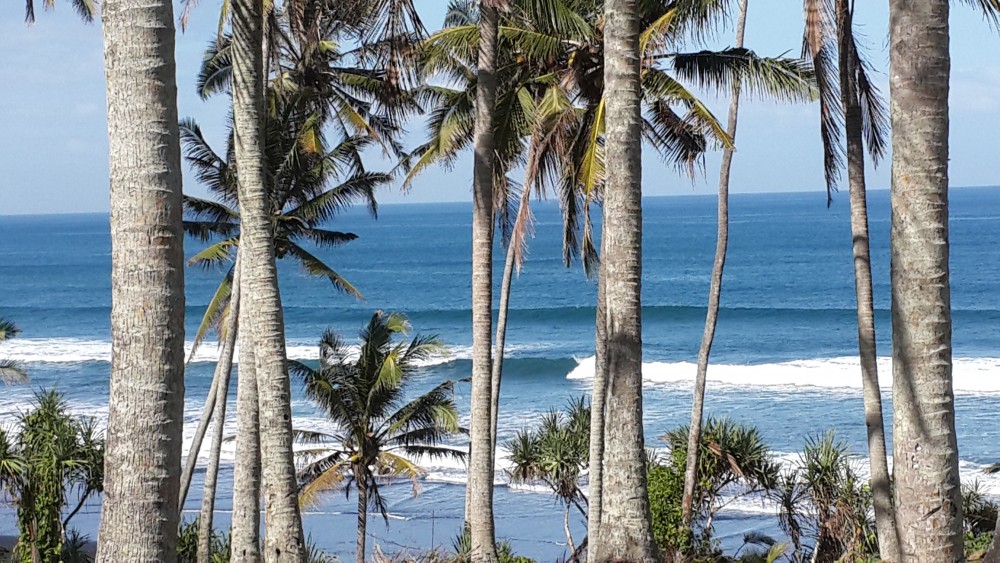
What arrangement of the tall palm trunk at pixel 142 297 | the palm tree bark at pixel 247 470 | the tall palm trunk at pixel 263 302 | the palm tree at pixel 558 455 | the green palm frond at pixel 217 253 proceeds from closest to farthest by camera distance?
the tall palm trunk at pixel 142 297, the tall palm trunk at pixel 263 302, the palm tree bark at pixel 247 470, the palm tree at pixel 558 455, the green palm frond at pixel 217 253

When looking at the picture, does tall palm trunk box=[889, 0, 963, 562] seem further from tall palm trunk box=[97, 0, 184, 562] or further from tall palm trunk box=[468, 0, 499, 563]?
tall palm trunk box=[468, 0, 499, 563]

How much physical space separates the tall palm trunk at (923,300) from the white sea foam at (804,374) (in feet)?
102

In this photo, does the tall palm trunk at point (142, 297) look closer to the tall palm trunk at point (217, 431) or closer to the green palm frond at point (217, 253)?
the tall palm trunk at point (217, 431)

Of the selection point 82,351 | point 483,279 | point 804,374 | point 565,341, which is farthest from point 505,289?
point 82,351

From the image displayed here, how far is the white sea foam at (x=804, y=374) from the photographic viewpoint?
116 feet

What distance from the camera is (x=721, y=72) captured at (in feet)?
43.3

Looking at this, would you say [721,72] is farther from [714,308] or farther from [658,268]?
[658,268]

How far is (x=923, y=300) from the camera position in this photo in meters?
5.03

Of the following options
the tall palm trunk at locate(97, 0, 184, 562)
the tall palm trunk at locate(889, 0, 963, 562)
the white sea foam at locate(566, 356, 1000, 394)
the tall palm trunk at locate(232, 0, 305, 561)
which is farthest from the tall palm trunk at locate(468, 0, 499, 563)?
the white sea foam at locate(566, 356, 1000, 394)

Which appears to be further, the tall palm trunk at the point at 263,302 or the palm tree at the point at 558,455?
the palm tree at the point at 558,455

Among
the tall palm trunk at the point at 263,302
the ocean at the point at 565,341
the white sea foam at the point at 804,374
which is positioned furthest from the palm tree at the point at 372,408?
the white sea foam at the point at 804,374

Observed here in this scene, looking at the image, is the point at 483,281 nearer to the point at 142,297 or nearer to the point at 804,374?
the point at 142,297

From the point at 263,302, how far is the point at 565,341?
42.0 m

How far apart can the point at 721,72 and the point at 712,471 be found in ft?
18.6
